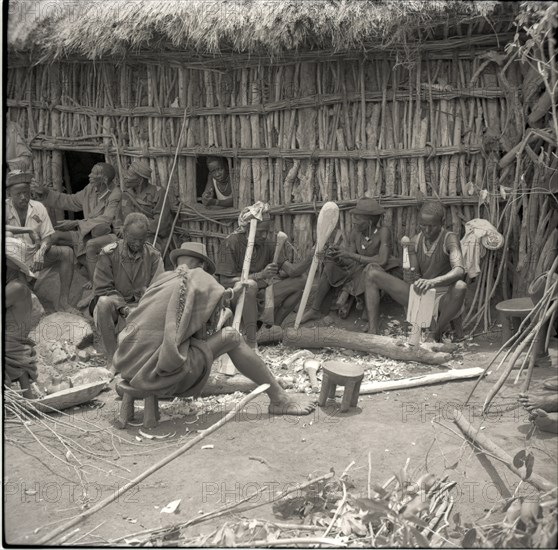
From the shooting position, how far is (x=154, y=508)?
4.55 meters

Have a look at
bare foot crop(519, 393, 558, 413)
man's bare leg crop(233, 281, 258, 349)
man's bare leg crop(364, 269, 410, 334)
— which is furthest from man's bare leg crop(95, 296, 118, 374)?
bare foot crop(519, 393, 558, 413)

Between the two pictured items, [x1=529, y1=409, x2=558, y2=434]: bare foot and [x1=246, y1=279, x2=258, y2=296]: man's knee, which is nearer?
[x1=529, y1=409, x2=558, y2=434]: bare foot

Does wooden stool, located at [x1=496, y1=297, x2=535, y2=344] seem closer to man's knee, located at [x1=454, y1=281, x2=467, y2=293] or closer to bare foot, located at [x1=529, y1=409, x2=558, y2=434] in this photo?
man's knee, located at [x1=454, y1=281, x2=467, y2=293]

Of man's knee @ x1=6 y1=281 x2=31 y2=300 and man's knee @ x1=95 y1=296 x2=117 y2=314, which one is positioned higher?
Result: man's knee @ x1=6 y1=281 x2=31 y2=300

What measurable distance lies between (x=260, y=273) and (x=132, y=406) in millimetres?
2213

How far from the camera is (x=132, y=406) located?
5668 millimetres

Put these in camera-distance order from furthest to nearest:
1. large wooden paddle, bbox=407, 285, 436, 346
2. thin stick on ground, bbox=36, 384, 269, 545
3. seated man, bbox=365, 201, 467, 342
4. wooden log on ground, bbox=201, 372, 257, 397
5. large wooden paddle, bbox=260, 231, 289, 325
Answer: large wooden paddle, bbox=260, 231, 289, 325 < seated man, bbox=365, 201, 467, 342 < large wooden paddle, bbox=407, 285, 436, 346 < wooden log on ground, bbox=201, 372, 257, 397 < thin stick on ground, bbox=36, 384, 269, 545

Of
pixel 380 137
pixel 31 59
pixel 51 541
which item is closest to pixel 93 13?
pixel 31 59

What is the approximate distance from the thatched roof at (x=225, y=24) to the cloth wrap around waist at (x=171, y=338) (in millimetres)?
3055

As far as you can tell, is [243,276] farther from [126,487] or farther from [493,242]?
[126,487]

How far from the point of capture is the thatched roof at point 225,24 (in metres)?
7.27

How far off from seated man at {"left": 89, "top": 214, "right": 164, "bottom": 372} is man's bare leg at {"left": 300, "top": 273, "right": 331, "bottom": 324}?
1.62 meters

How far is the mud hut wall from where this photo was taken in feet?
25.9

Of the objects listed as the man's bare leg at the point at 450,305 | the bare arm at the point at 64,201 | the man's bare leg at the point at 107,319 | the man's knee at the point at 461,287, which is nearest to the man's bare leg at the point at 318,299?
the man's bare leg at the point at 450,305
